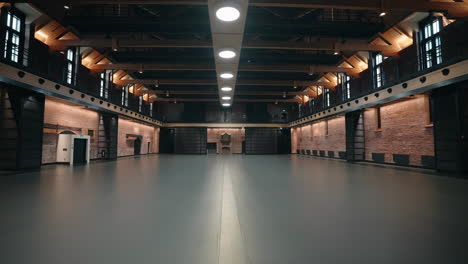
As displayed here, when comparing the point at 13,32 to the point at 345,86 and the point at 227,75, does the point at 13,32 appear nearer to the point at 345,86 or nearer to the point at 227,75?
the point at 227,75

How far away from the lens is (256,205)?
3961mm

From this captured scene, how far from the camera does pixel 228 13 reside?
4.72 meters

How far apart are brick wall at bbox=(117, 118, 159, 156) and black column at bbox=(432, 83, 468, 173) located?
20890 mm

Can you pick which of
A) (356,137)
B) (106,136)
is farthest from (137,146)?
(356,137)

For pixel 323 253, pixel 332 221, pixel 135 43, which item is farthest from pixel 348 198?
pixel 135 43

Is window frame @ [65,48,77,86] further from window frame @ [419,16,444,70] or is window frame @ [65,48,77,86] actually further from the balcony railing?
window frame @ [419,16,444,70]

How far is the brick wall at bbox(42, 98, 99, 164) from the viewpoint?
1223 centimetres

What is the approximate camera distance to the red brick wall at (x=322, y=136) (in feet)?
57.5

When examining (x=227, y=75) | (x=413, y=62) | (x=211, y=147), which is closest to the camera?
(x=227, y=75)

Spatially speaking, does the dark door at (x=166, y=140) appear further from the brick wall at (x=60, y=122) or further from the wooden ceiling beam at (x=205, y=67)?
the wooden ceiling beam at (x=205, y=67)

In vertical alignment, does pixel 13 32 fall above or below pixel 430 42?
above

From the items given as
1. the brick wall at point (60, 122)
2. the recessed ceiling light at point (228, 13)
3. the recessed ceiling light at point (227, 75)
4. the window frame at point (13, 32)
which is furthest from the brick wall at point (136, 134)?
the recessed ceiling light at point (228, 13)

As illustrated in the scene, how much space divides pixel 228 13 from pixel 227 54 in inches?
98.6

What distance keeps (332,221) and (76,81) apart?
14722 mm
